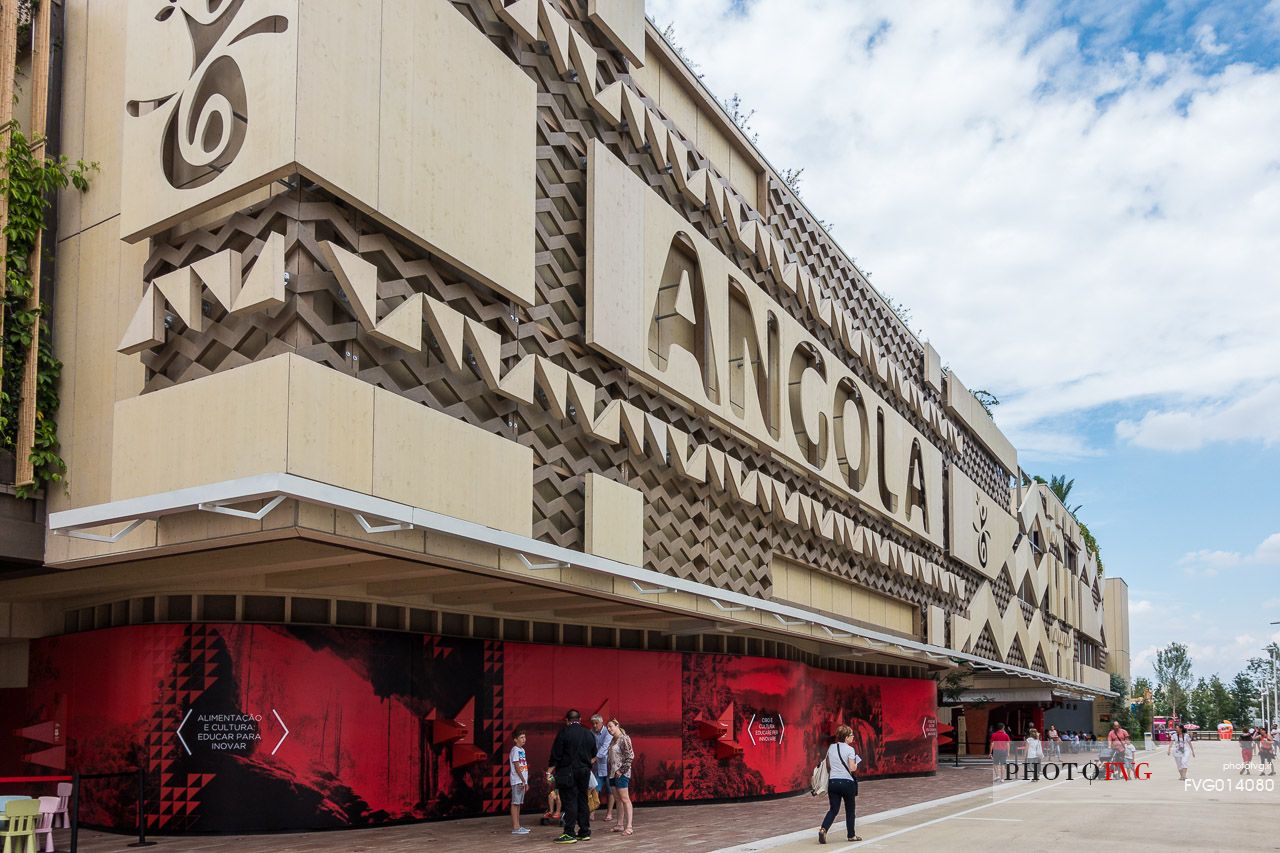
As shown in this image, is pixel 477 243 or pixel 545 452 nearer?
pixel 477 243

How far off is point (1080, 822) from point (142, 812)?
14193 mm

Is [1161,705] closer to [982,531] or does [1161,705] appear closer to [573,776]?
[982,531]

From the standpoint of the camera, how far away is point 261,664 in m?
15.4

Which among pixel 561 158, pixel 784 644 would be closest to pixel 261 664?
pixel 561 158

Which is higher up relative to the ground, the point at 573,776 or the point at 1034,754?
the point at 573,776

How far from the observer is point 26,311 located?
14.3 m

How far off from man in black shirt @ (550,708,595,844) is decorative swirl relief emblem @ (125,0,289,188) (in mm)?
8389

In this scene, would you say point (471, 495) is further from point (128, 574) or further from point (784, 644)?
point (784, 644)

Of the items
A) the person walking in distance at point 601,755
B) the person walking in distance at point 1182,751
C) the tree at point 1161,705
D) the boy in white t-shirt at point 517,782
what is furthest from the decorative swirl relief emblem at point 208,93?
the tree at point 1161,705

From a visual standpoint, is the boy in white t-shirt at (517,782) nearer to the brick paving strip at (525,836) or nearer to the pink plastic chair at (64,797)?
the brick paving strip at (525,836)

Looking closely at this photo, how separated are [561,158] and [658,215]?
2918 millimetres

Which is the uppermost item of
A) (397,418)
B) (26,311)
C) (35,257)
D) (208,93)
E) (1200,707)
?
(208,93)

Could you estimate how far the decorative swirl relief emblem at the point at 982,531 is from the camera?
135 feet

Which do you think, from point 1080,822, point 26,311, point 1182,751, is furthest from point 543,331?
point 1182,751
